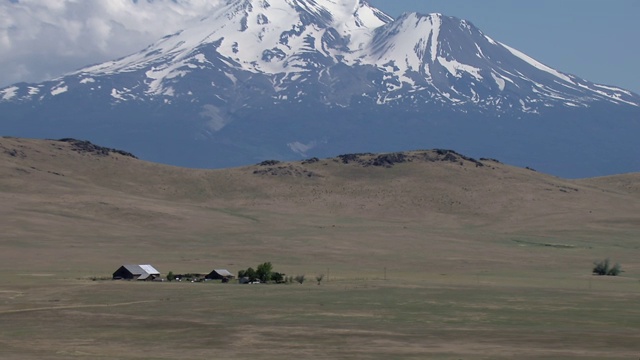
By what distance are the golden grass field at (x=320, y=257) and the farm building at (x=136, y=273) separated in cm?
A: 233

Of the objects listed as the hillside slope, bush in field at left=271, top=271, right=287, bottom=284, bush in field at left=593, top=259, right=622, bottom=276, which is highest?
the hillside slope

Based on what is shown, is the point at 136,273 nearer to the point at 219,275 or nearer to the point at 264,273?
the point at 219,275

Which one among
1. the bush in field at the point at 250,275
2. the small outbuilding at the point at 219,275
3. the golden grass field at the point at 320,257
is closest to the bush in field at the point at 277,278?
the bush in field at the point at 250,275

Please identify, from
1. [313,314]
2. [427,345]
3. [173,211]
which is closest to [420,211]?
[173,211]

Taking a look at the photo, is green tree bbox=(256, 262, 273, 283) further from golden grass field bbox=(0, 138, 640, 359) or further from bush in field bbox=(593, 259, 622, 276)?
bush in field bbox=(593, 259, 622, 276)

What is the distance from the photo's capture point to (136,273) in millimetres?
94125

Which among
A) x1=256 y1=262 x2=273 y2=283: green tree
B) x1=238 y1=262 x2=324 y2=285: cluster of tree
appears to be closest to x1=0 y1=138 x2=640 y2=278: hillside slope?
x1=238 y1=262 x2=324 y2=285: cluster of tree

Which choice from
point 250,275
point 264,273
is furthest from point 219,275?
point 264,273

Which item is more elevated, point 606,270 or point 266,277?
point 606,270

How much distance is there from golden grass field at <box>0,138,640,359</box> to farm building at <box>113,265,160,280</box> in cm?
233

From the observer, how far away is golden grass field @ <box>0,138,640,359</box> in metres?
59.4

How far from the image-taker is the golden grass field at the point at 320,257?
59438mm

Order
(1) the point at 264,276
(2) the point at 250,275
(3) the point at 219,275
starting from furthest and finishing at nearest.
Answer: (3) the point at 219,275 → (2) the point at 250,275 → (1) the point at 264,276

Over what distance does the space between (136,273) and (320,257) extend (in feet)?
84.7
